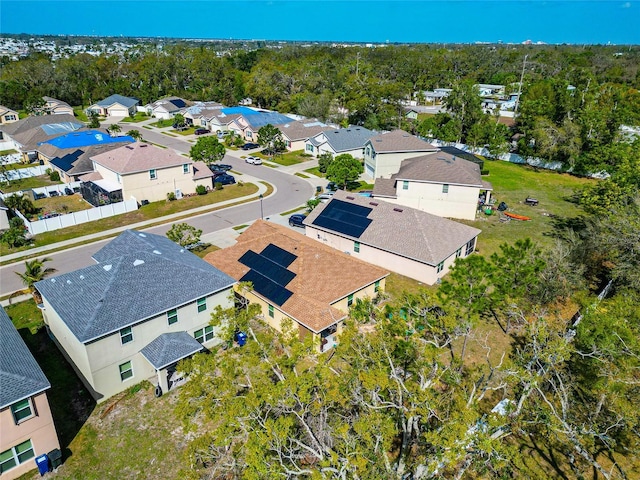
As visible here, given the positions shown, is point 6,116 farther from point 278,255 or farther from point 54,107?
point 278,255

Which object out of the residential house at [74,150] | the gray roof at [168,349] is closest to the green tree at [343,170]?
the residential house at [74,150]

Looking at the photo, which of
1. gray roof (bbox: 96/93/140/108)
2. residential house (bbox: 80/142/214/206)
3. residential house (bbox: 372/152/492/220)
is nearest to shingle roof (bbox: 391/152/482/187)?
residential house (bbox: 372/152/492/220)

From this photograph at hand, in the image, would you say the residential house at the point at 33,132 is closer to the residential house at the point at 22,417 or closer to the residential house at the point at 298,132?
the residential house at the point at 298,132

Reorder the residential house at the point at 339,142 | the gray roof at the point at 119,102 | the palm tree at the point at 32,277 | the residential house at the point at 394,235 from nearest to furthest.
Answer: the palm tree at the point at 32,277 < the residential house at the point at 394,235 < the residential house at the point at 339,142 < the gray roof at the point at 119,102

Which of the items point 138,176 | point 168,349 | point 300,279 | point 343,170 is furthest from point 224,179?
point 168,349

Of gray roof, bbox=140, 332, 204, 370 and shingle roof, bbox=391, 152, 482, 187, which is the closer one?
gray roof, bbox=140, 332, 204, 370

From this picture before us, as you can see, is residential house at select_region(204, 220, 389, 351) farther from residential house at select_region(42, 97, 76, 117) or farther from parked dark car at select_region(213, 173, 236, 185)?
residential house at select_region(42, 97, 76, 117)
